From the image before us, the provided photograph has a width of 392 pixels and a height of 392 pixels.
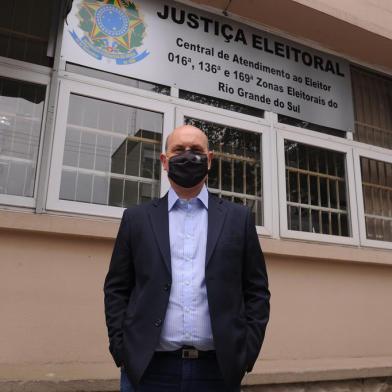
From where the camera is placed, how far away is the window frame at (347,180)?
13.1 ft

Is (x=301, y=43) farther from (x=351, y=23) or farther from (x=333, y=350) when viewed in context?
(x=333, y=350)

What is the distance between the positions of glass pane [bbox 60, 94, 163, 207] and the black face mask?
5.22 ft

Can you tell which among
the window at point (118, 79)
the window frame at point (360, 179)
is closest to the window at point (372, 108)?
the window frame at point (360, 179)

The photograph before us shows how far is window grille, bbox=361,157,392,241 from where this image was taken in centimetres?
464

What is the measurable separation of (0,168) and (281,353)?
2.62 metres

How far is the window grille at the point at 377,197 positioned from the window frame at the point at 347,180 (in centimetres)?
29

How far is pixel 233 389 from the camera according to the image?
1.65m

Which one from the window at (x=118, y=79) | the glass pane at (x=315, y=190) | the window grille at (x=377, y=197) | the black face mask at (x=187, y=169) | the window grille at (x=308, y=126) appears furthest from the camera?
the window grille at (x=377, y=197)

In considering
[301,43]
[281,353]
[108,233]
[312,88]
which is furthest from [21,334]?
[301,43]

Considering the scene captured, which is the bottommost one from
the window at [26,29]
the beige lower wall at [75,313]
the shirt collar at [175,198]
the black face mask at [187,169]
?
the beige lower wall at [75,313]

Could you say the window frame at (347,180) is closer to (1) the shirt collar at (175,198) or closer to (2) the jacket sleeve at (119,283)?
(1) the shirt collar at (175,198)

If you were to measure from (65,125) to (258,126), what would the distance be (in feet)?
5.87

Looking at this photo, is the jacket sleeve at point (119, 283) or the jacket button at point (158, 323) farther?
the jacket sleeve at point (119, 283)

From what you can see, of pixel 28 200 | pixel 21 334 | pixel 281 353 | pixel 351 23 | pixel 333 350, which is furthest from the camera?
pixel 351 23
